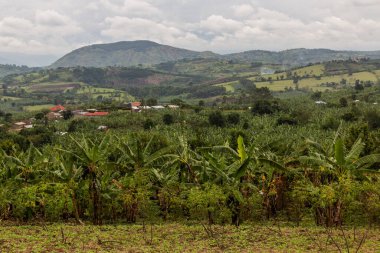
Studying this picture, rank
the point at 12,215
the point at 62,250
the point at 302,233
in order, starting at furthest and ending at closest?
the point at 12,215, the point at 302,233, the point at 62,250

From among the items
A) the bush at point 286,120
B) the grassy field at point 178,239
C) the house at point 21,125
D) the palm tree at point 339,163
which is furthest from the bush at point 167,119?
the grassy field at point 178,239

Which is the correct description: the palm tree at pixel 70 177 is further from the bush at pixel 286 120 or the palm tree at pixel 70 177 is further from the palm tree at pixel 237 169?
the bush at pixel 286 120

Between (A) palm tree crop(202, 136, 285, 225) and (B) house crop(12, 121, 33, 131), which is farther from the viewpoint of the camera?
(B) house crop(12, 121, 33, 131)

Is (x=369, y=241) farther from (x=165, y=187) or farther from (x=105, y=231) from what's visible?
(x=105, y=231)

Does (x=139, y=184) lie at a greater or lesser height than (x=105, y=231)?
greater

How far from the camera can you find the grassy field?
66.3ft

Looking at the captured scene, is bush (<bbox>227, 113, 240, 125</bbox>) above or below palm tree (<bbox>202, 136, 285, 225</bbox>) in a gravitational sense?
below

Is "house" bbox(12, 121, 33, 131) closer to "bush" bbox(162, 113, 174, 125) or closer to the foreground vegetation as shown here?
"bush" bbox(162, 113, 174, 125)

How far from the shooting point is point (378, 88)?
546 ft

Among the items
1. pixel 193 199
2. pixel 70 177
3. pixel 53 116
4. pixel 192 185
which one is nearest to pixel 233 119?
pixel 53 116

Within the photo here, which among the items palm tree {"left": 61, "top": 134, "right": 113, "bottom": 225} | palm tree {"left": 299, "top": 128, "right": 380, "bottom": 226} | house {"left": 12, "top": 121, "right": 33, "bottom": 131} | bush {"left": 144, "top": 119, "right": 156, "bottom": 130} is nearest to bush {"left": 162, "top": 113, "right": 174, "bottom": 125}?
bush {"left": 144, "top": 119, "right": 156, "bottom": 130}

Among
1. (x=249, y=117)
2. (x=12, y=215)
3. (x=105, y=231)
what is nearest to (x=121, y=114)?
(x=249, y=117)

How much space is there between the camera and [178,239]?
2267cm

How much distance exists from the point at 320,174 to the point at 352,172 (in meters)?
4.22
